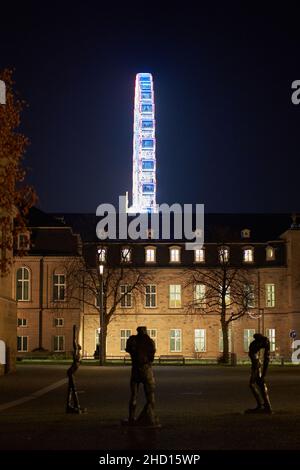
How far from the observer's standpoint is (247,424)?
20172 mm

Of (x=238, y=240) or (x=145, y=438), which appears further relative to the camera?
(x=238, y=240)

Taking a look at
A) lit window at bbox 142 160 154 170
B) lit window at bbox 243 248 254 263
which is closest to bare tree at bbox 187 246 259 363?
lit window at bbox 243 248 254 263

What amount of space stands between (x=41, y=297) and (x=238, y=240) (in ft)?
68.9

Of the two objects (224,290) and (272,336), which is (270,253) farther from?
(224,290)

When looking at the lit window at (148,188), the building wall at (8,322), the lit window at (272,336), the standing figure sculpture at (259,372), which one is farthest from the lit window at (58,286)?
the standing figure sculpture at (259,372)

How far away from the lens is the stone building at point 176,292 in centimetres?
8612

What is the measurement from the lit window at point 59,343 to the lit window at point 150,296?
1121cm

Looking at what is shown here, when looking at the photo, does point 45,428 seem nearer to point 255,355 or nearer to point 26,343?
point 255,355

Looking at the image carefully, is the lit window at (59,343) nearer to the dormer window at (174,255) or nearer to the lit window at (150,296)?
the lit window at (150,296)

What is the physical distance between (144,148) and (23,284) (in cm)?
4505

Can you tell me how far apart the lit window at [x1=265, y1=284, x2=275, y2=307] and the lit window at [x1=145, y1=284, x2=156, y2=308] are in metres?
11.0

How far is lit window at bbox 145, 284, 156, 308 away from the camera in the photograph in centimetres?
9288
